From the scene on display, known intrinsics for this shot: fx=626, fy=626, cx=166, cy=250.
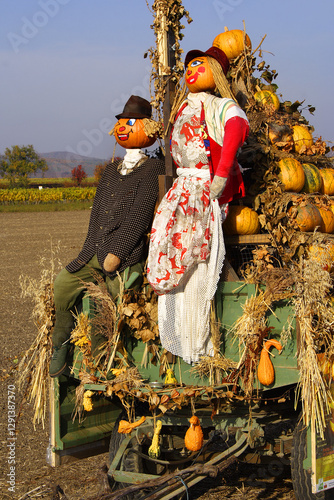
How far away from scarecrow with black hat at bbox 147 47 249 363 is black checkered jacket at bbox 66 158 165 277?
0.60 feet

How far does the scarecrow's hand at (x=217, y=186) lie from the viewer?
11.7 ft

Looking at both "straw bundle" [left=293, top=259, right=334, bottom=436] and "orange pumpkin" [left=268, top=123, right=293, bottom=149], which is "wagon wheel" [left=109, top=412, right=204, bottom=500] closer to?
"straw bundle" [left=293, top=259, right=334, bottom=436]

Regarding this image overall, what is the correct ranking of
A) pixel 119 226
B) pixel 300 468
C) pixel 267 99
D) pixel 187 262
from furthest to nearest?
pixel 267 99, pixel 119 226, pixel 187 262, pixel 300 468

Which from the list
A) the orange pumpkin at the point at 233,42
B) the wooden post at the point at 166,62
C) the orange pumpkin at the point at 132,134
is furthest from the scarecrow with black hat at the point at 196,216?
the orange pumpkin at the point at 233,42

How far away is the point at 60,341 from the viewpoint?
13.2ft

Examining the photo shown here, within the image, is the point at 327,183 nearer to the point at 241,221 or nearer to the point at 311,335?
the point at 241,221

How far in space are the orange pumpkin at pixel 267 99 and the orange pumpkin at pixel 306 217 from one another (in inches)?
35.4

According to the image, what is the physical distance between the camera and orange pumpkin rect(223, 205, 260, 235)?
4020 mm

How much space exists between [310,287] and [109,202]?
1.52 m

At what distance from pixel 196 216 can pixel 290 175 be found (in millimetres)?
975

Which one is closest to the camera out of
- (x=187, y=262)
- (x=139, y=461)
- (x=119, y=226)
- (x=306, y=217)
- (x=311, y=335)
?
(x=311, y=335)

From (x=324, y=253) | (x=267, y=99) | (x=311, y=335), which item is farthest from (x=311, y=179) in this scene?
(x=311, y=335)

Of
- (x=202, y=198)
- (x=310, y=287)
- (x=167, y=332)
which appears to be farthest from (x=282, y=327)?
(x=202, y=198)

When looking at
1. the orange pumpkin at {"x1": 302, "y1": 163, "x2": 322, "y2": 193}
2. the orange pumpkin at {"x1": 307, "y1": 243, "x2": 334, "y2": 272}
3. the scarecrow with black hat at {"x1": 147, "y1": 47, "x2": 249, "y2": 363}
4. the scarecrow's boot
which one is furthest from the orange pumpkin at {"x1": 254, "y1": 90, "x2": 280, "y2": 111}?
the scarecrow's boot
